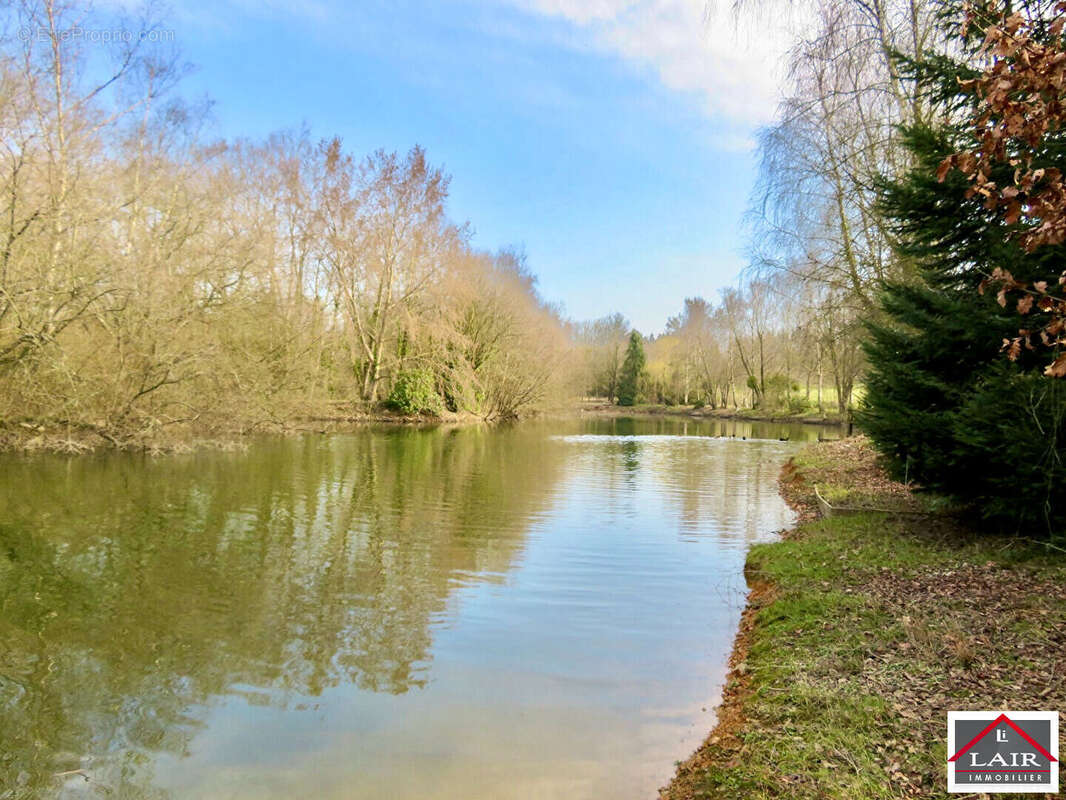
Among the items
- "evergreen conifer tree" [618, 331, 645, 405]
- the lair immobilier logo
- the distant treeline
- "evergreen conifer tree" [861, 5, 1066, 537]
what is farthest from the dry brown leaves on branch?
"evergreen conifer tree" [618, 331, 645, 405]

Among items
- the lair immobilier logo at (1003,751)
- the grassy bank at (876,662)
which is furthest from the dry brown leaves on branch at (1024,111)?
the grassy bank at (876,662)

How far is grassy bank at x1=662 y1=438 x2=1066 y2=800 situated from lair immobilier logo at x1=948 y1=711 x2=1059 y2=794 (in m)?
0.11

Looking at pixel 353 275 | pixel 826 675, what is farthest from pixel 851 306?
pixel 353 275

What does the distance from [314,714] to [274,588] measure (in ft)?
9.84

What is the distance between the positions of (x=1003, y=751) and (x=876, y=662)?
1456 millimetres

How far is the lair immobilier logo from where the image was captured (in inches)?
125

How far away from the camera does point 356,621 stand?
21.5ft

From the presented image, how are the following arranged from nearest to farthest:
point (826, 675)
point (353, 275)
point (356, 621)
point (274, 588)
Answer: point (826, 675)
point (356, 621)
point (274, 588)
point (353, 275)

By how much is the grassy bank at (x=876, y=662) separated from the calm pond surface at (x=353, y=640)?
0.42 metres

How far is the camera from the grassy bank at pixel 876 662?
3590 mm

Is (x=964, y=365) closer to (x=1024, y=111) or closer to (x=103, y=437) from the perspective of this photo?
(x=1024, y=111)

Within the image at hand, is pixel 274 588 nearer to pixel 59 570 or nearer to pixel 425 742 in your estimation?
pixel 59 570

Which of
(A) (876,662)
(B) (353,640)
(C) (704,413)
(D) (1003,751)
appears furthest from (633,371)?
(D) (1003,751)

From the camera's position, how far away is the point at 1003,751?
11.1ft
